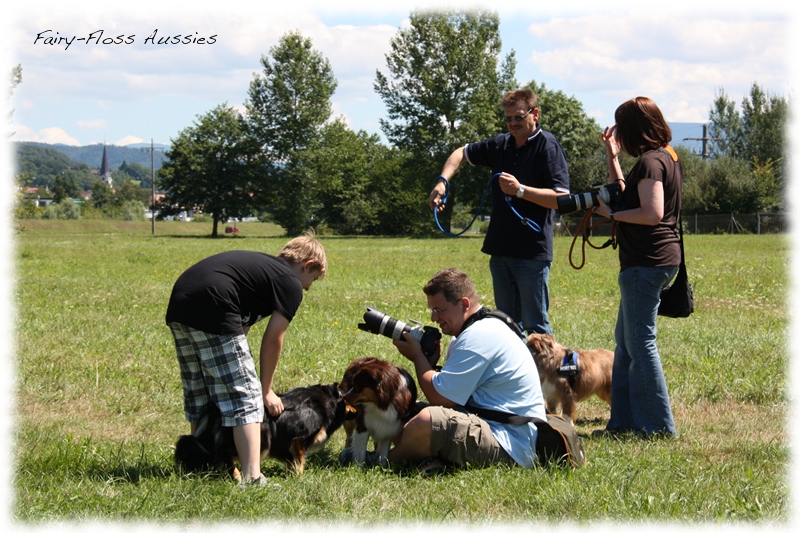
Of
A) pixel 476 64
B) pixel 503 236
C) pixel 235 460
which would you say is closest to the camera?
pixel 235 460

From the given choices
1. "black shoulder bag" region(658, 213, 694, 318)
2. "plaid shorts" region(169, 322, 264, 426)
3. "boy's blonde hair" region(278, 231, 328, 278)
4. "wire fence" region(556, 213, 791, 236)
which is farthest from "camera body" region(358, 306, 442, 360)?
"wire fence" region(556, 213, 791, 236)

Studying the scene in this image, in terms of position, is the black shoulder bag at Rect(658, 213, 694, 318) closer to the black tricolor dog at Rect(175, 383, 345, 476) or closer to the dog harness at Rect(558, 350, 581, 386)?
the dog harness at Rect(558, 350, 581, 386)

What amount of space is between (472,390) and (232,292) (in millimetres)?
1588

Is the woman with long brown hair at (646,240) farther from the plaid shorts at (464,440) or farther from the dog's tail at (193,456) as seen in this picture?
the dog's tail at (193,456)

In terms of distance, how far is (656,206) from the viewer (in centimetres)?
516

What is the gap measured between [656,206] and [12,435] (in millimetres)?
4765

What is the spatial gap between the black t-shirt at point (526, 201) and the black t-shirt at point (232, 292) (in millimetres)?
2046

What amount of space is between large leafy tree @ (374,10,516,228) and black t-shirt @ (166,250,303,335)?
47.9 meters

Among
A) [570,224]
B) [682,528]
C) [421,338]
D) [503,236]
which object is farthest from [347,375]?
[570,224]

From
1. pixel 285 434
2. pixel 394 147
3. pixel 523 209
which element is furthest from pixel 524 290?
pixel 394 147

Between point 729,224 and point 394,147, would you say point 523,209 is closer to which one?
point 729,224

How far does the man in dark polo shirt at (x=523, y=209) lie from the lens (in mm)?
5766

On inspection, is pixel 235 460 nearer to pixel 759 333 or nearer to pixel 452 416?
pixel 452 416

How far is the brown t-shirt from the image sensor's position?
524 cm
